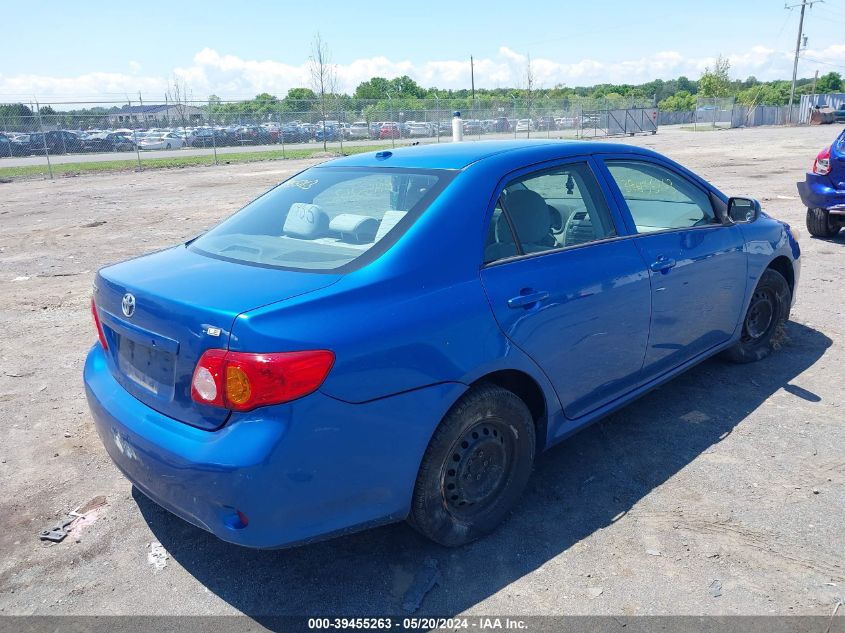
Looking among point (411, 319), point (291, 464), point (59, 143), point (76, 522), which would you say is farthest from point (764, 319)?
point (59, 143)

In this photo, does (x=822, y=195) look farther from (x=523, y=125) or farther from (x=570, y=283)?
(x=523, y=125)

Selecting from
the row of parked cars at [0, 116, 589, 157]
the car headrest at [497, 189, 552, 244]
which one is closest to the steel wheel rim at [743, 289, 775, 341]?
the car headrest at [497, 189, 552, 244]

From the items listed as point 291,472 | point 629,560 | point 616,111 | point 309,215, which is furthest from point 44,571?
point 616,111

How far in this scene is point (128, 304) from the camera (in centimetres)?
276

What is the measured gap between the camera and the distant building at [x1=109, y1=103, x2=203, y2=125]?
96.0ft

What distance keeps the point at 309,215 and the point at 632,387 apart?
6.54 ft

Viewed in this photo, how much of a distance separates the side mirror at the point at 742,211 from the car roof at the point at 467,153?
985 mm

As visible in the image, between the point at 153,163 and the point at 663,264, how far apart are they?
91.4ft

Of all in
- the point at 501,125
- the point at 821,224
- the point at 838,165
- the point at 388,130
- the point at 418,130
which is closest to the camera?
the point at 838,165

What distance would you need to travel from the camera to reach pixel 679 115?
65.6 metres

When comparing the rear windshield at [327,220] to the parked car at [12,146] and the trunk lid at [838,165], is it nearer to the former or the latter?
the trunk lid at [838,165]

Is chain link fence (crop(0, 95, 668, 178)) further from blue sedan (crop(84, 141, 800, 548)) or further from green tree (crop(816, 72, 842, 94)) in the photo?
green tree (crop(816, 72, 842, 94))

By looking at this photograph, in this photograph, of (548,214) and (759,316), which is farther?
(759,316)

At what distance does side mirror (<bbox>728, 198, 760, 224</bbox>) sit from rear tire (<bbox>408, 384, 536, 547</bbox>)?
2.34m
